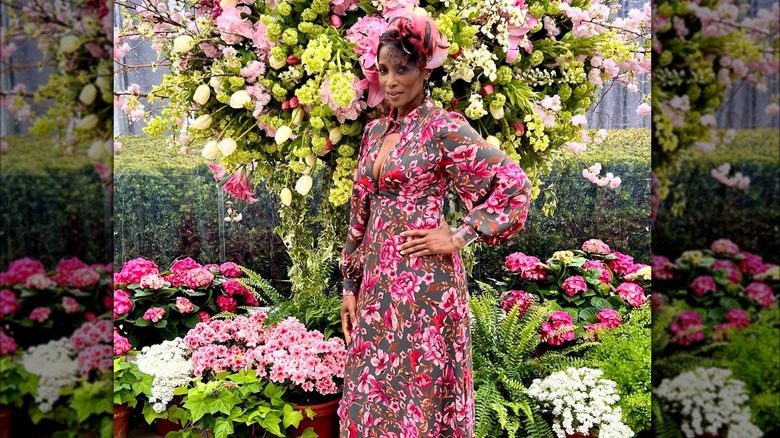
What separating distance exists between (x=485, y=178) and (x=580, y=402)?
131 centimetres

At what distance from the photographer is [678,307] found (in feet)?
2.28

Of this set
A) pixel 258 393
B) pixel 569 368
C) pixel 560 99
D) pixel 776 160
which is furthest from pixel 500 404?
pixel 776 160

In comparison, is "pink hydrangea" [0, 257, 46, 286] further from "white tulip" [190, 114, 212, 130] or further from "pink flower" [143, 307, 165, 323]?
"pink flower" [143, 307, 165, 323]

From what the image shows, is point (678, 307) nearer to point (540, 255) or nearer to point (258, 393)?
point (258, 393)

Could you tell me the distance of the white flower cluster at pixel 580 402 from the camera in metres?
2.60

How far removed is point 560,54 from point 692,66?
1669 mm

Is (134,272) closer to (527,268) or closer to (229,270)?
(229,270)

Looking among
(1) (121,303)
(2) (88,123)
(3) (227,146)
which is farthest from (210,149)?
(2) (88,123)

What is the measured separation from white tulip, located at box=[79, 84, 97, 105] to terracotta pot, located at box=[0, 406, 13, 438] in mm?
347

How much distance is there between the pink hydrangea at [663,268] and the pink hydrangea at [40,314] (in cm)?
67

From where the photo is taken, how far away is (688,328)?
0.69m

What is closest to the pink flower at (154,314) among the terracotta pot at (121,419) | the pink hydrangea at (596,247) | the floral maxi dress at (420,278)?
the terracotta pot at (121,419)

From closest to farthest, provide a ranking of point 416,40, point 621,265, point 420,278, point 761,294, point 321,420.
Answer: point 761,294 → point 416,40 → point 420,278 → point 321,420 → point 621,265

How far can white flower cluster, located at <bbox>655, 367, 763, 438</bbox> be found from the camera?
670 mm
